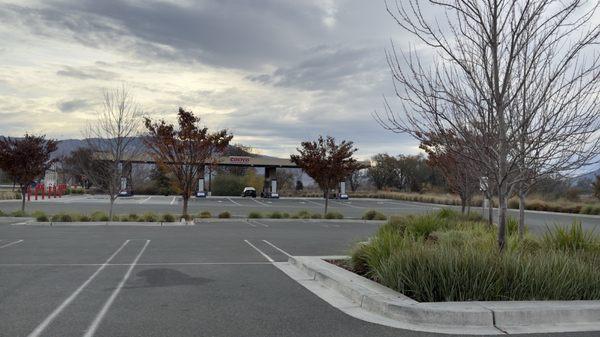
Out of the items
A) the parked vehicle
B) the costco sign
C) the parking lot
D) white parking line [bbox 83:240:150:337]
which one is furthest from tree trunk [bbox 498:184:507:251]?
the costco sign

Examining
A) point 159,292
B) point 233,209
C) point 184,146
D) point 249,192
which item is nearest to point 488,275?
point 159,292

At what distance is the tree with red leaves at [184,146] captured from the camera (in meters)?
26.7

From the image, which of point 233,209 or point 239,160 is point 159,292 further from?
point 239,160

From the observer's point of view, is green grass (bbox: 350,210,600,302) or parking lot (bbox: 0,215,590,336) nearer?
parking lot (bbox: 0,215,590,336)

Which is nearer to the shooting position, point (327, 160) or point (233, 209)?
point (327, 160)

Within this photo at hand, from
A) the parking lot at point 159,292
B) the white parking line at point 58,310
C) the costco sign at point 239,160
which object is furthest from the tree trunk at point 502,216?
the costco sign at point 239,160

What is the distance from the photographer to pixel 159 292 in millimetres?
8453

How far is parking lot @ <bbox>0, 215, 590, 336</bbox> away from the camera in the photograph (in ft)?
20.5

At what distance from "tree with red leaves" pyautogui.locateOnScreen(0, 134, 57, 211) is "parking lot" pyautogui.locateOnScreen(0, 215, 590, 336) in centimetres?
1295

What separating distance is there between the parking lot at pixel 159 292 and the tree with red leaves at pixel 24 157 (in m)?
13.0

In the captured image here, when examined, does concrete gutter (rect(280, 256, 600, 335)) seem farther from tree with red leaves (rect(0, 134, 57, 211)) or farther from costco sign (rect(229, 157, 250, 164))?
costco sign (rect(229, 157, 250, 164))

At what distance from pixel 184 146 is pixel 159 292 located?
1874 centimetres

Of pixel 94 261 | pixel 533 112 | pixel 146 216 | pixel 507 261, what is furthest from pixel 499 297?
pixel 146 216

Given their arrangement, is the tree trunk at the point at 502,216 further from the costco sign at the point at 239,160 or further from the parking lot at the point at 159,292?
the costco sign at the point at 239,160
